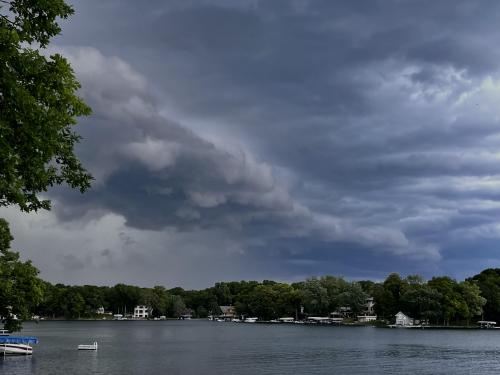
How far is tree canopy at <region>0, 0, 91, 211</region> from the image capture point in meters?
14.7

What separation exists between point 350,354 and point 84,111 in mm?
91632

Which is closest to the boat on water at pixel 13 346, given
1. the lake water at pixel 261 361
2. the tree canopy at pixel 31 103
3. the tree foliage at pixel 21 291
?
the lake water at pixel 261 361

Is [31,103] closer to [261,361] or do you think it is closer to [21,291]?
[21,291]

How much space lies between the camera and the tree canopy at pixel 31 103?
14.7 meters

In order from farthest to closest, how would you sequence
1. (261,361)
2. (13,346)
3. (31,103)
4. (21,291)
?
(13,346)
(261,361)
(21,291)
(31,103)

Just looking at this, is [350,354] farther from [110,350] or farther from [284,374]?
[110,350]

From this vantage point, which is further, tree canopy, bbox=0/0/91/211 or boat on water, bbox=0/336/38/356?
boat on water, bbox=0/336/38/356

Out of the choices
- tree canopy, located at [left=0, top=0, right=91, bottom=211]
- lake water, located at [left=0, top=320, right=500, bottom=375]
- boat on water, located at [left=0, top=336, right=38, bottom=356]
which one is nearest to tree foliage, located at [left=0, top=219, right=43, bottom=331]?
lake water, located at [left=0, top=320, right=500, bottom=375]

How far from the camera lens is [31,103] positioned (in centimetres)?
1498

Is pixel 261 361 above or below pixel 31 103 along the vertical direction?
below

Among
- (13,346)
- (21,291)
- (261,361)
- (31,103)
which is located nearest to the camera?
(31,103)

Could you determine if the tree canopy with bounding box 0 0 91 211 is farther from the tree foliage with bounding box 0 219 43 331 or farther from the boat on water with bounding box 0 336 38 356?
the boat on water with bounding box 0 336 38 356

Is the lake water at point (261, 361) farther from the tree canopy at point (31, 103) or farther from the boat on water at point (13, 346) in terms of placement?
the tree canopy at point (31, 103)

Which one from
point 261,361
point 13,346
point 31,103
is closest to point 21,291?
point 31,103
